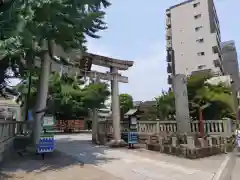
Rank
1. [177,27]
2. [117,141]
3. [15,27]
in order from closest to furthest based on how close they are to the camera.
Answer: [15,27] < [117,141] < [177,27]

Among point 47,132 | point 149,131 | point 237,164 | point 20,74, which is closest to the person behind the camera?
point 47,132

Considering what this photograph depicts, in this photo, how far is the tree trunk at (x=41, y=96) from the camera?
905 centimetres

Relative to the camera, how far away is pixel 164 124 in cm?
1305

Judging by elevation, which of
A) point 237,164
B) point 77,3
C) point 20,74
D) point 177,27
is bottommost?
point 237,164

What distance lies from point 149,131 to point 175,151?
313cm

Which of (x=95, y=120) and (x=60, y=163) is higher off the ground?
(x=95, y=120)

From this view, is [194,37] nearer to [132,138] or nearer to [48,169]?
[132,138]

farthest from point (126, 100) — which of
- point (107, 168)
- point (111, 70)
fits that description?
point (107, 168)

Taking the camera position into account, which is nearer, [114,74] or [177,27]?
[114,74]

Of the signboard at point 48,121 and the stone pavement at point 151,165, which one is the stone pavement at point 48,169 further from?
the signboard at point 48,121

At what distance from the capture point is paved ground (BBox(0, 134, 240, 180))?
6.68 metres

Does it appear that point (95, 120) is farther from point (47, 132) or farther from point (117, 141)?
point (47, 132)

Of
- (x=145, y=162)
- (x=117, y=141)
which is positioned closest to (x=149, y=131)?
(x=117, y=141)

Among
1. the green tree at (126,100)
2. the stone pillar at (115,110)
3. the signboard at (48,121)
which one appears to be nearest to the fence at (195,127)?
the stone pillar at (115,110)
